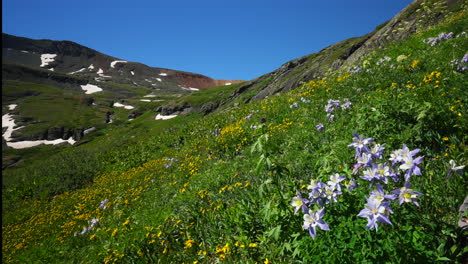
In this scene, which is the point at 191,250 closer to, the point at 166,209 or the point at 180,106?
the point at 166,209

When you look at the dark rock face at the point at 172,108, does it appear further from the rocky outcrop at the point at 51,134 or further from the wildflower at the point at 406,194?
the wildflower at the point at 406,194

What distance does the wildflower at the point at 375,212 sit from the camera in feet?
6.37

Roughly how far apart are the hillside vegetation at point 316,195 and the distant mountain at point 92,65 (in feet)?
482

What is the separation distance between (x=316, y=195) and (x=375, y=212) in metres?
0.59

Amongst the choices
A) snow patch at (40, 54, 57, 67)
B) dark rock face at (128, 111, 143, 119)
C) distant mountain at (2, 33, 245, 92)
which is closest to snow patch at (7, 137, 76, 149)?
dark rock face at (128, 111, 143, 119)

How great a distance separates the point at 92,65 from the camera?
557ft

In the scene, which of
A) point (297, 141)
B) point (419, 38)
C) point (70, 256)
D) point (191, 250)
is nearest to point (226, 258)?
point (191, 250)

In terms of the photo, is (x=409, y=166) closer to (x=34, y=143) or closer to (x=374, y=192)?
(x=374, y=192)

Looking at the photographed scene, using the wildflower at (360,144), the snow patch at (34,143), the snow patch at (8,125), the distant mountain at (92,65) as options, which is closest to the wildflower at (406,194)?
the wildflower at (360,144)

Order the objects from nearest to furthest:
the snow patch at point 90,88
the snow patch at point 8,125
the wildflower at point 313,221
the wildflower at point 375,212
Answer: the wildflower at point 375,212
the wildflower at point 313,221
the snow patch at point 8,125
the snow patch at point 90,88

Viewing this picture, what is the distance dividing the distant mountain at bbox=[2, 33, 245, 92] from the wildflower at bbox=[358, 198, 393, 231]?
154263 millimetres

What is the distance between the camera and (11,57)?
152m

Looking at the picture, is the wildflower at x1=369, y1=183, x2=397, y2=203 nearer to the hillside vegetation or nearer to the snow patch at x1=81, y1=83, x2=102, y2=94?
the hillside vegetation

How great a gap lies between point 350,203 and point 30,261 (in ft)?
29.6
